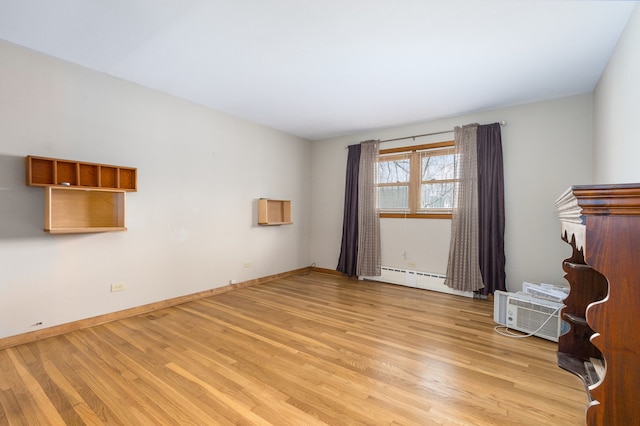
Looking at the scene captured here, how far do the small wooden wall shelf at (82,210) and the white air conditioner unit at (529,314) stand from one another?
406cm

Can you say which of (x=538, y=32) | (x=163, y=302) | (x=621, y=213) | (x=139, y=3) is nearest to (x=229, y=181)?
(x=163, y=302)

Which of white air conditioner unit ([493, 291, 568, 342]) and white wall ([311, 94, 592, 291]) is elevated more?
white wall ([311, 94, 592, 291])

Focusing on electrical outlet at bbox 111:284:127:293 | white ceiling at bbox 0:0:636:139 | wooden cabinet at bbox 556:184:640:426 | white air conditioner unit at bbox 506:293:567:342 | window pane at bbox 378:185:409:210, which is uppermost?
white ceiling at bbox 0:0:636:139

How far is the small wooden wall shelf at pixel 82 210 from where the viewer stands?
106 inches

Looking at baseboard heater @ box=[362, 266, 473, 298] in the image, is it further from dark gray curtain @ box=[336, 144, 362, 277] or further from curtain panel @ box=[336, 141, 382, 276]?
dark gray curtain @ box=[336, 144, 362, 277]

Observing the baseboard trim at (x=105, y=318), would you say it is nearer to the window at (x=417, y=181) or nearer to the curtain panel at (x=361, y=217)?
the curtain panel at (x=361, y=217)

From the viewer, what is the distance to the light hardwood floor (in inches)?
67.8

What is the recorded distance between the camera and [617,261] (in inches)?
38.6

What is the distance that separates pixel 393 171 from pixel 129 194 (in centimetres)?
386

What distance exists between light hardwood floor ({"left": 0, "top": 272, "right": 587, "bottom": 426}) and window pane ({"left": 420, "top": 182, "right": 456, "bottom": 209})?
1.72 m

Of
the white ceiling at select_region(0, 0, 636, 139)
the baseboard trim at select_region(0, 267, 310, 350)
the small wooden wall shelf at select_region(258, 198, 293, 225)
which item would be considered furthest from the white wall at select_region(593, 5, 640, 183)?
the baseboard trim at select_region(0, 267, 310, 350)

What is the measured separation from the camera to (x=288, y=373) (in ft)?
7.07

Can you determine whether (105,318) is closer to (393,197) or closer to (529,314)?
(393,197)

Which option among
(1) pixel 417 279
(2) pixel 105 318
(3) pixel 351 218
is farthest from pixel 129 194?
(1) pixel 417 279
